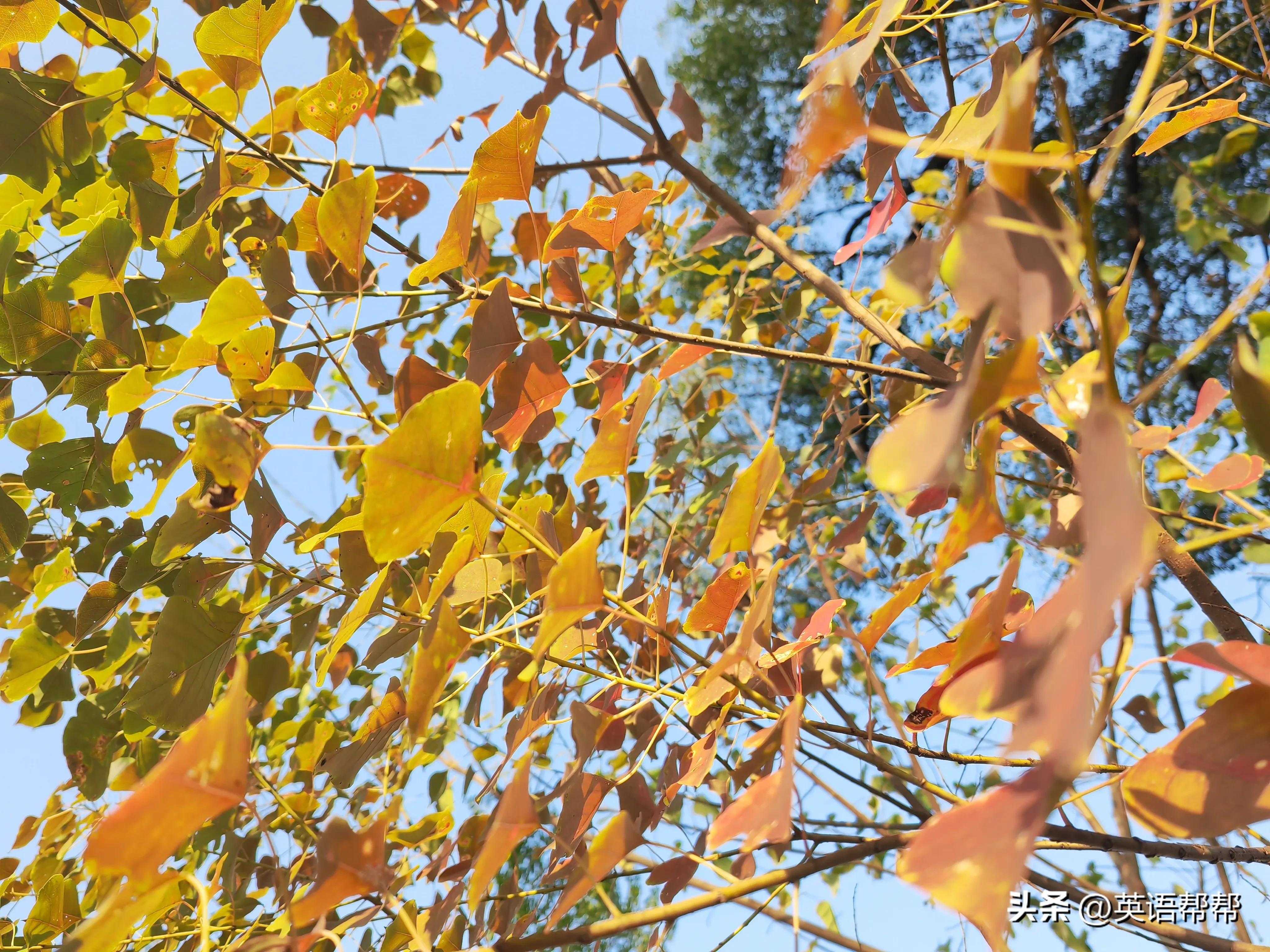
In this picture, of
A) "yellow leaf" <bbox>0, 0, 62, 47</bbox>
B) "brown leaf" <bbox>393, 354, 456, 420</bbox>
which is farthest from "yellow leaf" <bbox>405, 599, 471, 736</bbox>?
"yellow leaf" <bbox>0, 0, 62, 47</bbox>

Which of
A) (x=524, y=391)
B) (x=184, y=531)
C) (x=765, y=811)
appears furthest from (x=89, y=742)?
(x=765, y=811)

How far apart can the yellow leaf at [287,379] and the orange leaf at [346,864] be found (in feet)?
0.61

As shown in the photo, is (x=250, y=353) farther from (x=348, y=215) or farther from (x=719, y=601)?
(x=719, y=601)

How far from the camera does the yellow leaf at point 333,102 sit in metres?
0.40

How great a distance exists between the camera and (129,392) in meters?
0.36

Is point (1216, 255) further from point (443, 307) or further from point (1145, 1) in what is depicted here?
point (443, 307)

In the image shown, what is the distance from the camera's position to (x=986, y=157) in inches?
5.5

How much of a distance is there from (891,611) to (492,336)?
203 mm

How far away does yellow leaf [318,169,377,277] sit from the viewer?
32 centimetres

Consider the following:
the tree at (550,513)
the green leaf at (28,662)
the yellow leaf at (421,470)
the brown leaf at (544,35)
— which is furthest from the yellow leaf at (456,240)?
the green leaf at (28,662)

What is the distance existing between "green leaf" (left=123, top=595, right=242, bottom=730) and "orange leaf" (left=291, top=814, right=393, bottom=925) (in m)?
0.18

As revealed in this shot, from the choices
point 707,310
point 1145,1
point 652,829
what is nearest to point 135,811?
point 652,829

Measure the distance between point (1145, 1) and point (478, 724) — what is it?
1.63ft

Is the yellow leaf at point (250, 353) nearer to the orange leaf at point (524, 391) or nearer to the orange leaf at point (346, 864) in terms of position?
the orange leaf at point (524, 391)
